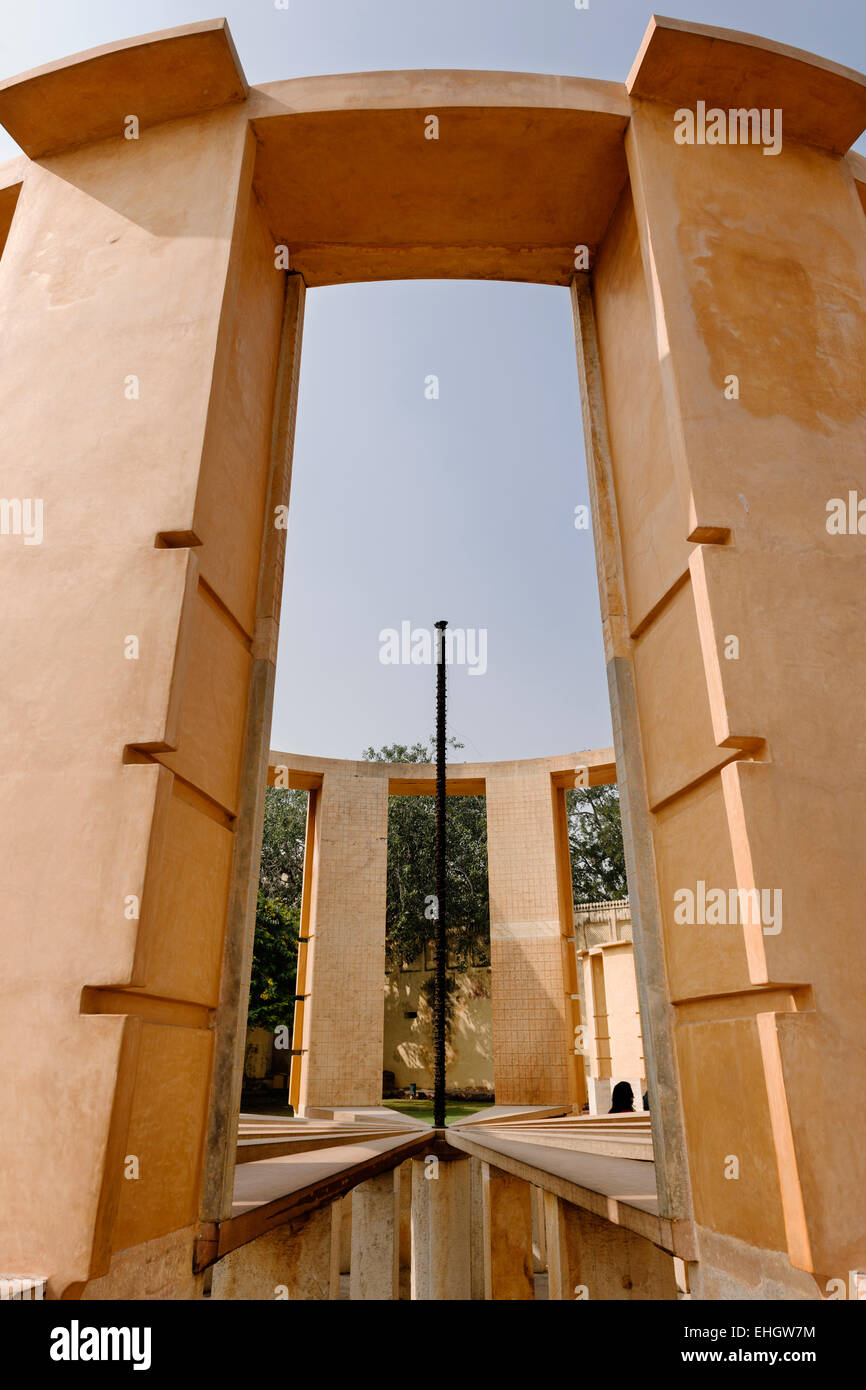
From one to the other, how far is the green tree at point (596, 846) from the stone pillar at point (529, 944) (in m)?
10.4

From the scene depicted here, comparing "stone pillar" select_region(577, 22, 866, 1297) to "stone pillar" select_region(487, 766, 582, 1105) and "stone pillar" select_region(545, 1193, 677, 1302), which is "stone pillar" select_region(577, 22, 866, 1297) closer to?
"stone pillar" select_region(545, 1193, 677, 1302)

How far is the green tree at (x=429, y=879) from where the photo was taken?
2197cm

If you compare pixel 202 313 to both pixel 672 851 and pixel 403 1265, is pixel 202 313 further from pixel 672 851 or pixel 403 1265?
pixel 403 1265

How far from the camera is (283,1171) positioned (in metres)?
5.45

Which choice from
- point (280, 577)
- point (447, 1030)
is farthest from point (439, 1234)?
point (447, 1030)

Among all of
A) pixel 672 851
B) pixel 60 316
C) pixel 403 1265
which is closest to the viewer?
pixel 672 851

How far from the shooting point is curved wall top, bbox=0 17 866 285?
A: 4590mm

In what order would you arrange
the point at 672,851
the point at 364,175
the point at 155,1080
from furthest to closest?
the point at 364,175 < the point at 672,851 < the point at 155,1080

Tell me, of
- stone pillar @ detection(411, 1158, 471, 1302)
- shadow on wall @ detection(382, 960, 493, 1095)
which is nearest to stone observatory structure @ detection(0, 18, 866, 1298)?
stone pillar @ detection(411, 1158, 471, 1302)

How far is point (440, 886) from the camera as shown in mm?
10320

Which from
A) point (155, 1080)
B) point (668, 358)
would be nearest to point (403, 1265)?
point (155, 1080)

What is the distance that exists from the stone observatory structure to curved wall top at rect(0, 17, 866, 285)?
0.07ft

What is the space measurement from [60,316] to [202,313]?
768 mm

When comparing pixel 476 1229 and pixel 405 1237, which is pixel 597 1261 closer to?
pixel 476 1229
